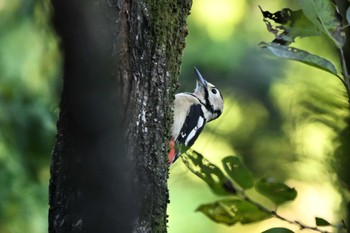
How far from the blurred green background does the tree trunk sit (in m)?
0.28

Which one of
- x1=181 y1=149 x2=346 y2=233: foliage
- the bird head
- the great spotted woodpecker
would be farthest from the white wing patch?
x1=181 y1=149 x2=346 y2=233: foliage

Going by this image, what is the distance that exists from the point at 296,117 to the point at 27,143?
7.24 ft

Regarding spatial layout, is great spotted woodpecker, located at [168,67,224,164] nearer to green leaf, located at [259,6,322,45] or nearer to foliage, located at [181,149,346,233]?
green leaf, located at [259,6,322,45]

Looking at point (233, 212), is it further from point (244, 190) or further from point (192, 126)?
point (192, 126)

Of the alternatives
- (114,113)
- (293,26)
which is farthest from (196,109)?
(114,113)

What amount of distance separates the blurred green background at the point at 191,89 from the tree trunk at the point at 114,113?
279 mm

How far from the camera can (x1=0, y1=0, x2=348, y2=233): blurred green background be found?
2.65 meters

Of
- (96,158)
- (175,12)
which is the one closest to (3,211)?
(175,12)

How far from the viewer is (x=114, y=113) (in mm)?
891

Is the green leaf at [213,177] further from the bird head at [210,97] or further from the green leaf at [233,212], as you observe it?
the bird head at [210,97]

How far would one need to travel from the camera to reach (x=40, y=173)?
144 inches

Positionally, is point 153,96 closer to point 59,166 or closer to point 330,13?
point 59,166

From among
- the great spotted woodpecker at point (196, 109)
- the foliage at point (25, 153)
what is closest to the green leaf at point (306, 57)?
the great spotted woodpecker at point (196, 109)

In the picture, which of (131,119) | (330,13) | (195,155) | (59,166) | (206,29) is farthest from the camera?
(206,29)
